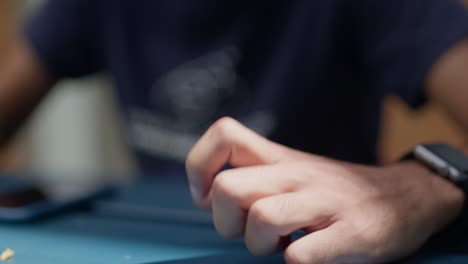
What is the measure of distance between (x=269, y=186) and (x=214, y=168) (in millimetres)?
44

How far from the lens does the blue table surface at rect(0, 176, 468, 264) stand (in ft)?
0.98

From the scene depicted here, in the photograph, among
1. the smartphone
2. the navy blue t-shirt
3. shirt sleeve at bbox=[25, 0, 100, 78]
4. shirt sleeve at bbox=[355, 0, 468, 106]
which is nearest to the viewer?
the smartphone

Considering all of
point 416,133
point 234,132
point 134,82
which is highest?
point 134,82

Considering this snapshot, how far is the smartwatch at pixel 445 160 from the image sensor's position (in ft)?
1.11

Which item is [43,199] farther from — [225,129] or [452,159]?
[452,159]

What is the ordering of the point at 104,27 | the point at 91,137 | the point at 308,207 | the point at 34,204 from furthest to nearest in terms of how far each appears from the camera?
the point at 91,137, the point at 104,27, the point at 34,204, the point at 308,207

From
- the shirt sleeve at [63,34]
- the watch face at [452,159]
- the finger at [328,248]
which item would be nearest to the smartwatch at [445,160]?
the watch face at [452,159]

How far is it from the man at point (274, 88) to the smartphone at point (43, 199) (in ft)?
0.54

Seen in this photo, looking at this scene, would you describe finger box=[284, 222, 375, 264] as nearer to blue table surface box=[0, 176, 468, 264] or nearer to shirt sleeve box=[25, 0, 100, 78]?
blue table surface box=[0, 176, 468, 264]

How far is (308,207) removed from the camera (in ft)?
0.90

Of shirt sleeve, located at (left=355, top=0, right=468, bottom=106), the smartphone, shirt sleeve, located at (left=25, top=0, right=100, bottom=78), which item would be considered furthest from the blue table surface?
shirt sleeve, located at (left=25, top=0, right=100, bottom=78)

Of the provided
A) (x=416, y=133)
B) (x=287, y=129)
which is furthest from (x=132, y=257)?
(x=416, y=133)

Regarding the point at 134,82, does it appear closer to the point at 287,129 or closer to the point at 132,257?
the point at 287,129

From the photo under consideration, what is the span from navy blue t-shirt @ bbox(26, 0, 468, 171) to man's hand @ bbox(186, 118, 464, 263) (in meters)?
0.31
